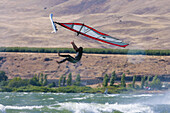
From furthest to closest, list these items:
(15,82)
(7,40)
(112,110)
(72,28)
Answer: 1. (7,40)
2. (15,82)
3. (112,110)
4. (72,28)

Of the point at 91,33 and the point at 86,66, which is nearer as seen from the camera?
the point at 91,33

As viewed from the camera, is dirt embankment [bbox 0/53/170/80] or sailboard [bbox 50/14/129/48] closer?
sailboard [bbox 50/14/129/48]

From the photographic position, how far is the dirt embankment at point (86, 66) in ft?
391

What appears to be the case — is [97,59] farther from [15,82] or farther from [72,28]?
[72,28]

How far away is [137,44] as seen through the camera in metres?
188

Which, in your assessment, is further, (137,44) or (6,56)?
(137,44)

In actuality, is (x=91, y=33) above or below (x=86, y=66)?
above

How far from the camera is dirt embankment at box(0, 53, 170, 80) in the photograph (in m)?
119

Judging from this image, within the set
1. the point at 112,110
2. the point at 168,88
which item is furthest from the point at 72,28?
the point at 168,88

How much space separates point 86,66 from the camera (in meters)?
124

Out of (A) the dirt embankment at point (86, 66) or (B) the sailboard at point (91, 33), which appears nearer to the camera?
(B) the sailboard at point (91, 33)

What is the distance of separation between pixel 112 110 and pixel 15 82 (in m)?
54.2

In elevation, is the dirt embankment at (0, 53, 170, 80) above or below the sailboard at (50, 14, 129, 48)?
below

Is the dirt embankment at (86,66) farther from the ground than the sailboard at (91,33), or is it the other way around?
the sailboard at (91,33)
